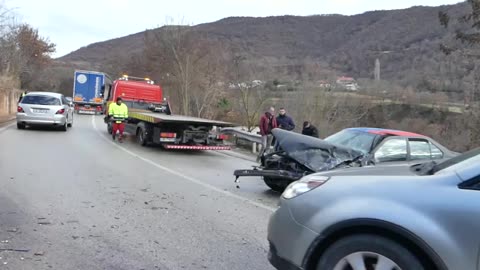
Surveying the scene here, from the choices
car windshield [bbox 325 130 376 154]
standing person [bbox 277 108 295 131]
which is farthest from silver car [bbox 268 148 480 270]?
standing person [bbox 277 108 295 131]

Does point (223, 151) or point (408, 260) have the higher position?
point (408, 260)

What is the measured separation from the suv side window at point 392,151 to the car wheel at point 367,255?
6.25 metres

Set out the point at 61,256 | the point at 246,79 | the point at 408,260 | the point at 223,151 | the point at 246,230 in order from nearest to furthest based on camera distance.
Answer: the point at 408,260 → the point at 61,256 → the point at 246,230 → the point at 223,151 → the point at 246,79

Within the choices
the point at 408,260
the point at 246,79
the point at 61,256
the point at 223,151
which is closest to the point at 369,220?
the point at 408,260

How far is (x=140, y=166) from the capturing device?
40.0ft

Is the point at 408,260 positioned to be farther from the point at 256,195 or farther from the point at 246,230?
the point at 256,195

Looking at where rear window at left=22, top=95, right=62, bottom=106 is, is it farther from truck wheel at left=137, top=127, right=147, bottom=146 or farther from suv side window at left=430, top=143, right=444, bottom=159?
suv side window at left=430, top=143, right=444, bottom=159

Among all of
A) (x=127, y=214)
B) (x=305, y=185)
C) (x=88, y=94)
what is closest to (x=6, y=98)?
(x=88, y=94)

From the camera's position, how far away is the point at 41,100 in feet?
68.9

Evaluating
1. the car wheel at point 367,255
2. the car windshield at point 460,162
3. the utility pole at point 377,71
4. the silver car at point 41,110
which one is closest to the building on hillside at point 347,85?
the utility pole at point 377,71

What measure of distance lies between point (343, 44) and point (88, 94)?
109 ft

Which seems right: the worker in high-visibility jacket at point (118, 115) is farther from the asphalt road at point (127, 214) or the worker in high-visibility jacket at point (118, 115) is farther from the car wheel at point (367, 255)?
the car wheel at point (367, 255)

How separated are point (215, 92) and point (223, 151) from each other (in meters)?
15.8

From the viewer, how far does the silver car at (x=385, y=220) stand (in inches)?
123
